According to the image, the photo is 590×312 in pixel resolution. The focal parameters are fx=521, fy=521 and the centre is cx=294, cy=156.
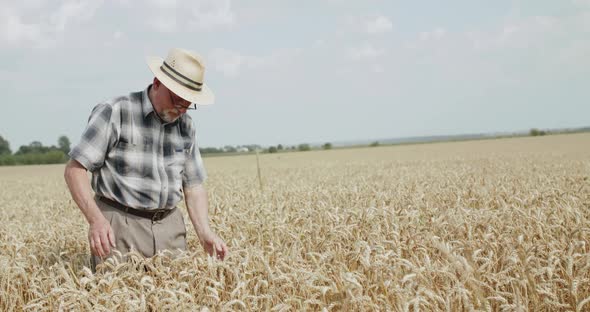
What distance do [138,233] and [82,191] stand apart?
0.68 m

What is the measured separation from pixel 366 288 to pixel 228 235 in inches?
105

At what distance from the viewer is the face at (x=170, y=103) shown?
13.4 feet

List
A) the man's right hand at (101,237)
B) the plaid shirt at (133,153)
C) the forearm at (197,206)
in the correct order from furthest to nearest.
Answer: the forearm at (197,206)
the plaid shirt at (133,153)
the man's right hand at (101,237)

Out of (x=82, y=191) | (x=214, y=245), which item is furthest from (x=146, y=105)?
(x=214, y=245)

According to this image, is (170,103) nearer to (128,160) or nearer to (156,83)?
(156,83)

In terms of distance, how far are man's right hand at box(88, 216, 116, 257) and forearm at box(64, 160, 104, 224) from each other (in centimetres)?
5

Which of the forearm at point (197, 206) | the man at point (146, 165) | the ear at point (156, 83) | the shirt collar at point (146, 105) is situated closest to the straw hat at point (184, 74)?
the man at point (146, 165)

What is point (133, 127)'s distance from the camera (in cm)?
420

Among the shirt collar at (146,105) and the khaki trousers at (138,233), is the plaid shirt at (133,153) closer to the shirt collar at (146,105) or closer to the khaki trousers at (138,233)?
the shirt collar at (146,105)

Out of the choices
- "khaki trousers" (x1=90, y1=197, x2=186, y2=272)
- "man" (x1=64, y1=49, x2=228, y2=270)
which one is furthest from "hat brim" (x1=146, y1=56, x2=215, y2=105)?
"khaki trousers" (x1=90, y1=197, x2=186, y2=272)

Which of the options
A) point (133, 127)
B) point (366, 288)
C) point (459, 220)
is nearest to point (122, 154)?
point (133, 127)

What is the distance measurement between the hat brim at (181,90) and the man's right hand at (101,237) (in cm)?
108

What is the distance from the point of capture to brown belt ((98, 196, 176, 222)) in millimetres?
4309

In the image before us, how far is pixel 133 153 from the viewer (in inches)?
165
